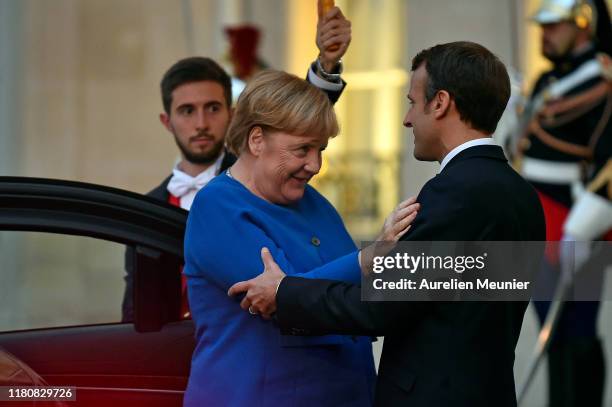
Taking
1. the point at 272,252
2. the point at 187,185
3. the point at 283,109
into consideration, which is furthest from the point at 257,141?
the point at 187,185

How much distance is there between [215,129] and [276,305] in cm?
136

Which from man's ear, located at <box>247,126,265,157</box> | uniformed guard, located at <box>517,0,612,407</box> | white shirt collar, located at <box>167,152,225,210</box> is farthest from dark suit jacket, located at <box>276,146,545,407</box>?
uniformed guard, located at <box>517,0,612,407</box>

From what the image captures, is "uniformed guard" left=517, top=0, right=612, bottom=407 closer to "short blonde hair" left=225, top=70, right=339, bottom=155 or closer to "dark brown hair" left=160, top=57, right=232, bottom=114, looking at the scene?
"dark brown hair" left=160, top=57, right=232, bottom=114

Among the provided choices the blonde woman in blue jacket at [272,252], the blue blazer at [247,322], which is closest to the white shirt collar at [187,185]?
the blonde woman in blue jacket at [272,252]

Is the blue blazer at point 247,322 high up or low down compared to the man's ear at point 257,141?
down

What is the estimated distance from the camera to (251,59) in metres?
10.3

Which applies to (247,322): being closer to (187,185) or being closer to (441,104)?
(441,104)

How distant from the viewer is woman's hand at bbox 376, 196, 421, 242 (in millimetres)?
3092

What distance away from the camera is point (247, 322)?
128 inches

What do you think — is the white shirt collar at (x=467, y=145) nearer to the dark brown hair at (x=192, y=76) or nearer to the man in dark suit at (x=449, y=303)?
the man in dark suit at (x=449, y=303)

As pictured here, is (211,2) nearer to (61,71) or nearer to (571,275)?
(61,71)

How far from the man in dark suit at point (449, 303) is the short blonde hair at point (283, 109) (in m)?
0.24

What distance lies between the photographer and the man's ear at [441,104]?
124 inches

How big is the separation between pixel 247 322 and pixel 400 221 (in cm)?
43
